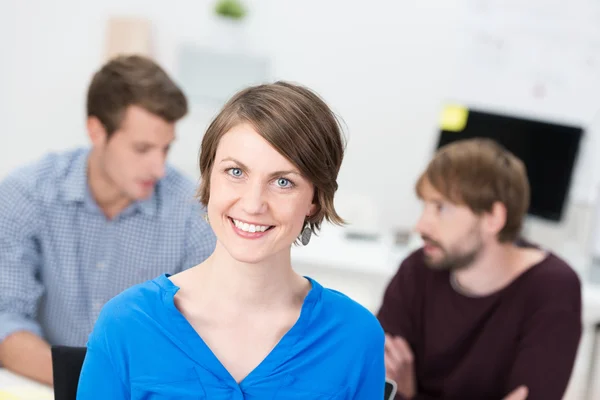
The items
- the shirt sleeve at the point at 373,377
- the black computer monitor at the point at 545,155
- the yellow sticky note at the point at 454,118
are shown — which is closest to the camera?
the shirt sleeve at the point at 373,377

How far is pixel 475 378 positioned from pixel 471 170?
56 cm

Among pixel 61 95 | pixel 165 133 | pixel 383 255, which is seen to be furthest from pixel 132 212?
pixel 61 95

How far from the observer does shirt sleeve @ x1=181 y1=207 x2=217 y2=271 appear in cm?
201

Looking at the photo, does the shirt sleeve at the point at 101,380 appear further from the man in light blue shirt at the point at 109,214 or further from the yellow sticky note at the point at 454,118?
the yellow sticky note at the point at 454,118

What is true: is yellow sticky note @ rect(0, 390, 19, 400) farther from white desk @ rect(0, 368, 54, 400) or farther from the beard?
the beard

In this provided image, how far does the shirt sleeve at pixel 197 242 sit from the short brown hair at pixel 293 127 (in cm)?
79

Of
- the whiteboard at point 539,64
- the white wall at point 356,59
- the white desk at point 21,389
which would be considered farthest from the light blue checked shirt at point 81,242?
the whiteboard at point 539,64

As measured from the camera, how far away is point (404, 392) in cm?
212

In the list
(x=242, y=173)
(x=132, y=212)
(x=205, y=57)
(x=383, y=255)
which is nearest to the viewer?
(x=242, y=173)

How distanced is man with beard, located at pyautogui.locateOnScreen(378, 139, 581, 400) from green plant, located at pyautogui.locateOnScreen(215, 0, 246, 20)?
76.4 inches

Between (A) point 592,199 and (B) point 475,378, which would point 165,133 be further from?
(A) point 592,199

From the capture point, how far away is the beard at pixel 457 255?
222cm

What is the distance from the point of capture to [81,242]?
2.04 meters

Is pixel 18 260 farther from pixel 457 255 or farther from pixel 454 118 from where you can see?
pixel 454 118
